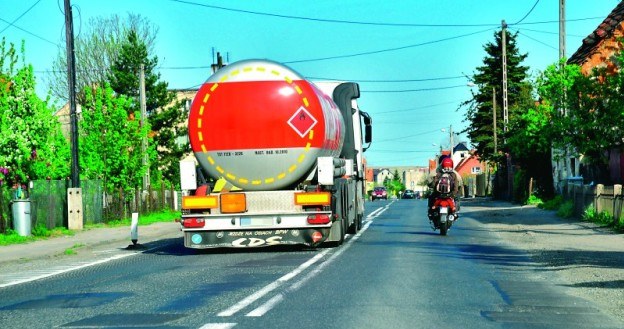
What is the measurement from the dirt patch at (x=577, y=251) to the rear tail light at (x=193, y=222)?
19.9 ft

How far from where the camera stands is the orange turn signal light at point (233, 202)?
63.0 feet

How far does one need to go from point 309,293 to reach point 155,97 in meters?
58.8

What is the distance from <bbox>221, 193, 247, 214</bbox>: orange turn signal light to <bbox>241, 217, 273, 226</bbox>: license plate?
0.20 meters

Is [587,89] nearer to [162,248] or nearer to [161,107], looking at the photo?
[162,248]

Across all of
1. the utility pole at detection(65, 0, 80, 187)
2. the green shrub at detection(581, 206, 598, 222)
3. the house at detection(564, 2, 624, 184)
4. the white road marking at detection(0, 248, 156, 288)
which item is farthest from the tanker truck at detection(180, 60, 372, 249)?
the house at detection(564, 2, 624, 184)

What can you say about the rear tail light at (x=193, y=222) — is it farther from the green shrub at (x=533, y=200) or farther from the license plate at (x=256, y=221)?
the green shrub at (x=533, y=200)

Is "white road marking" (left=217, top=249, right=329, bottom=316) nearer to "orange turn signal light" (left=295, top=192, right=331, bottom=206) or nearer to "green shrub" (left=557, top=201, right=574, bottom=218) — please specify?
"orange turn signal light" (left=295, top=192, right=331, bottom=206)

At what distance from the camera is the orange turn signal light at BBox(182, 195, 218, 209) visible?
1925 cm

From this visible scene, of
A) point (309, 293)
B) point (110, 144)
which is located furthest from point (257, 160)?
point (110, 144)

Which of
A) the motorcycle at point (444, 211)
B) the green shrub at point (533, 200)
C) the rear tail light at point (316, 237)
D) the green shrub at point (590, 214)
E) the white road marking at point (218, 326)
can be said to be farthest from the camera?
the green shrub at point (533, 200)

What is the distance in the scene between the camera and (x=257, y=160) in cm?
1922

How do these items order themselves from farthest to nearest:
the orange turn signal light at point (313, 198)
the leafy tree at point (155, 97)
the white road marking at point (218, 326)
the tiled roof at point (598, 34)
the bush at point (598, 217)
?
the leafy tree at point (155, 97) → the tiled roof at point (598, 34) → the bush at point (598, 217) → the orange turn signal light at point (313, 198) → the white road marking at point (218, 326)

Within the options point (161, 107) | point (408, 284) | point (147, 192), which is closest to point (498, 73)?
point (161, 107)

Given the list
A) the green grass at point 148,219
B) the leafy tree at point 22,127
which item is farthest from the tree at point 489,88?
the leafy tree at point 22,127
